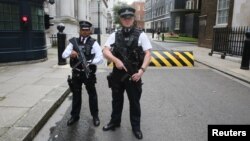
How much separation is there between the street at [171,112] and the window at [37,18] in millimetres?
3995

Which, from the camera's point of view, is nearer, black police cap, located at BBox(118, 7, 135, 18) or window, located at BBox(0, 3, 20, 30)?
black police cap, located at BBox(118, 7, 135, 18)

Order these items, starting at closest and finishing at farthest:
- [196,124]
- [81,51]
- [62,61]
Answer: [81,51], [196,124], [62,61]

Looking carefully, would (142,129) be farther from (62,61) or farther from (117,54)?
(62,61)

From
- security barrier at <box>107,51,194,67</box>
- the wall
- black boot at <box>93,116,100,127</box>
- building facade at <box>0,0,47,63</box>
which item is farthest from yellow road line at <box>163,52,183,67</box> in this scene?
black boot at <box>93,116,100,127</box>

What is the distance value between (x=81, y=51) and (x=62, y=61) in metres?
6.31

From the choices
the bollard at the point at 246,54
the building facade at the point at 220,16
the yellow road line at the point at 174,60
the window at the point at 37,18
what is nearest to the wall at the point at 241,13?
the building facade at the point at 220,16

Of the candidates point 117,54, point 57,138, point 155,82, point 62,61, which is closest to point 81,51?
point 117,54

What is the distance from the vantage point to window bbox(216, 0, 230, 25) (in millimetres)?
17906

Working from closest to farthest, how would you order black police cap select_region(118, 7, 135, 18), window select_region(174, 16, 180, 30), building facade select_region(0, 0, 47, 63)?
1. black police cap select_region(118, 7, 135, 18)
2. building facade select_region(0, 0, 47, 63)
3. window select_region(174, 16, 180, 30)

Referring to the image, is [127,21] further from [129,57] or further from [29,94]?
[29,94]

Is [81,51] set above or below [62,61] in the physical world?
above

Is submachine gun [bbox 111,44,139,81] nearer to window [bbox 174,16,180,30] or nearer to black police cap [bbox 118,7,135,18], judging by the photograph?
black police cap [bbox 118,7,135,18]

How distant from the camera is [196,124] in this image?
15.7 feet

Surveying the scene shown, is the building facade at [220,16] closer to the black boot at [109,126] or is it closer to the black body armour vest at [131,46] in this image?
the black body armour vest at [131,46]
